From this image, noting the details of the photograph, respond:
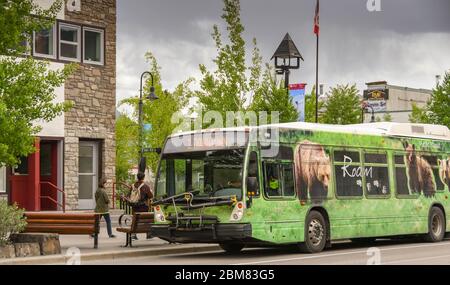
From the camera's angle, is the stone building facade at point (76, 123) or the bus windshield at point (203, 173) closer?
the bus windshield at point (203, 173)

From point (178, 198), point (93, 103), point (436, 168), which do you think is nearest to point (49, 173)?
point (93, 103)

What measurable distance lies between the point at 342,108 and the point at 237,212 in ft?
184

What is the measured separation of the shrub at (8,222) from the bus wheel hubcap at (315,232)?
6.02m

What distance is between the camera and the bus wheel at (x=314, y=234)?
66.8 feet

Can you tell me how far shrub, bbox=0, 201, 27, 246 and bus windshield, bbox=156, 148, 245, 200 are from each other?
3.12m

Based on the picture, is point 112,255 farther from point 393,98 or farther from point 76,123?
point 393,98

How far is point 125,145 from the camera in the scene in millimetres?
62344

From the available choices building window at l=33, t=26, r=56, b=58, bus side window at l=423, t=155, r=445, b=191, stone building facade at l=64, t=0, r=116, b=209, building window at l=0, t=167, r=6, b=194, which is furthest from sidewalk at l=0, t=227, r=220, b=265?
building window at l=33, t=26, r=56, b=58

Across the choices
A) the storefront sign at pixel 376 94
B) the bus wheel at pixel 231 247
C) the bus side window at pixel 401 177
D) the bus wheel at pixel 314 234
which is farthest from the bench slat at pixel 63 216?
the storefront sign at pixel 376 94

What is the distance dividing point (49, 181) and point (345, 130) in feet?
52.0

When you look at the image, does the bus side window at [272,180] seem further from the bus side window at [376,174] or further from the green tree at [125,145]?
the green tree at [125,145]

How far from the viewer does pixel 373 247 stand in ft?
74.4

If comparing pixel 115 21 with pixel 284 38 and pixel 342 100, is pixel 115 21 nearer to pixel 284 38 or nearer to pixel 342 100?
pixel 284 38

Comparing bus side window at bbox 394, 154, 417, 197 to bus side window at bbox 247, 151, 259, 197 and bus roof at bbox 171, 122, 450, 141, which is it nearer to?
bus roof at bbox 171, 122, 450, 141
